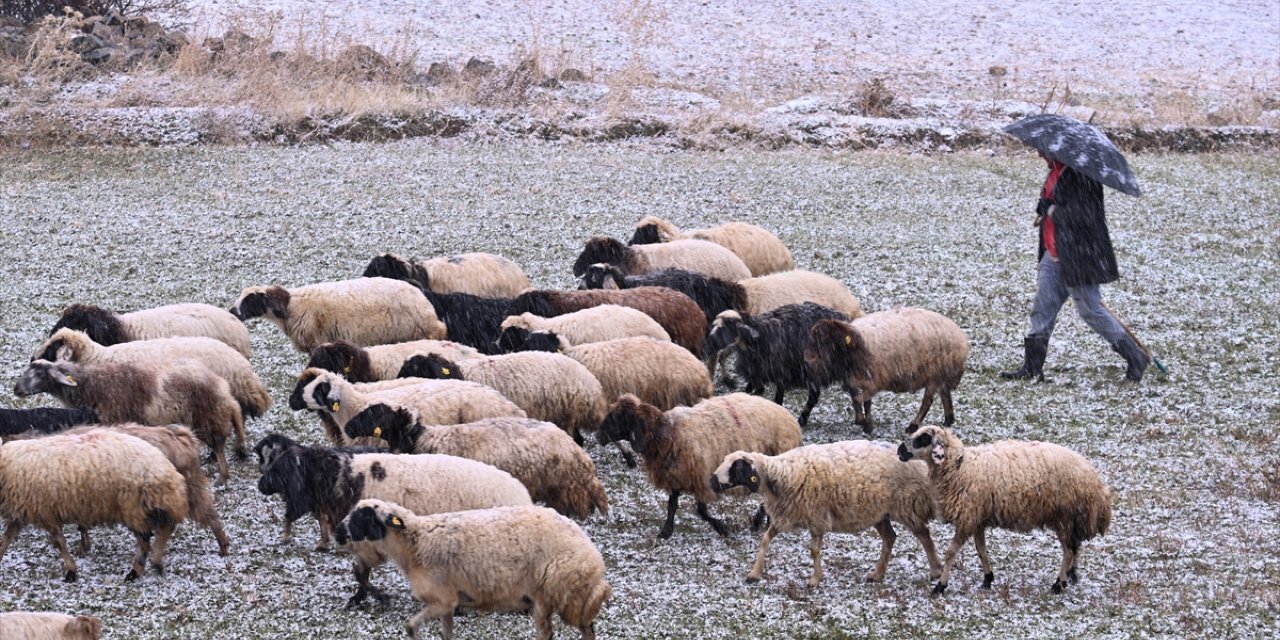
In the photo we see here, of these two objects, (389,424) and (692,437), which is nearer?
(389,424)

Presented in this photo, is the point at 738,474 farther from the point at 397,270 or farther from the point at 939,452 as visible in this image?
the point at 397,270

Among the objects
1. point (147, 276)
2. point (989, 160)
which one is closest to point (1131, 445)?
point (147, 276)

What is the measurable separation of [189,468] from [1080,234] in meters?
7.70

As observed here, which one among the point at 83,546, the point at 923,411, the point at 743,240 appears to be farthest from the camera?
the point at 743,240

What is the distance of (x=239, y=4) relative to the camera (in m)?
28.2

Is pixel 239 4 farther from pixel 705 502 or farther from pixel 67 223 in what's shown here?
pixel 705 502

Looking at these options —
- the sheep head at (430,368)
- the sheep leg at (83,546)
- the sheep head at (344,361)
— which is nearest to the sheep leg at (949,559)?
the sheep head at (430,368)

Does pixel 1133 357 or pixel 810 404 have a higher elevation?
pixel 1133 357

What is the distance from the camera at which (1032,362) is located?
39.6 ft

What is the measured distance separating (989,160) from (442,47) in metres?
11.5

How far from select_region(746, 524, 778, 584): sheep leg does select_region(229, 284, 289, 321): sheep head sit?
18.3 ft

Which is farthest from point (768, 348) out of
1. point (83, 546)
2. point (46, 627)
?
point (46, 627)

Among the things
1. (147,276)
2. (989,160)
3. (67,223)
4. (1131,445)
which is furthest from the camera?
(989,160)

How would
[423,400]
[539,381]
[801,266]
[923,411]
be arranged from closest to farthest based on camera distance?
[423,400], [539,381], [923,411], [801,266]
